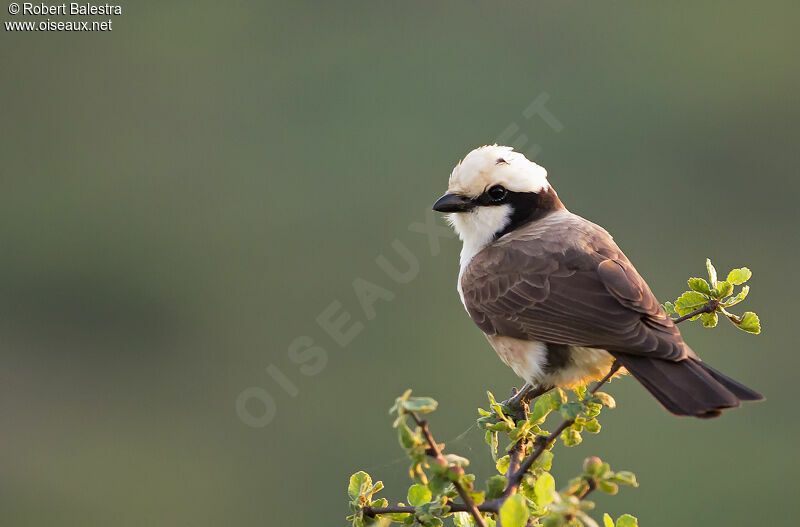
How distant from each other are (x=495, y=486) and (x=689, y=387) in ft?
3.49

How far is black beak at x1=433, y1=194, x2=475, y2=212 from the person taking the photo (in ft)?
16.2

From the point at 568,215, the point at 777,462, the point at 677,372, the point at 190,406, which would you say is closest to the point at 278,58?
the point at 190,406

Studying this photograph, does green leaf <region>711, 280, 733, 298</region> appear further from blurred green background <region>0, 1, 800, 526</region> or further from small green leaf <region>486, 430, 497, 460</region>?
blurred green background <region>0, 1, 800, 526</region>

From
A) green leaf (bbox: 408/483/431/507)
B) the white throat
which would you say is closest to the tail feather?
green leaf (bbox: 408/483/431/507)

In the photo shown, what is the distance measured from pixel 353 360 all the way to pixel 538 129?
16.6 feet

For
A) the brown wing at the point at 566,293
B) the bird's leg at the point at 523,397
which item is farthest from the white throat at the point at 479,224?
the bird's leg at the point at 523,397

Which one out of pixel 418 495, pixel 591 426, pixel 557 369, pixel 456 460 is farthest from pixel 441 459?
pixel 557 369

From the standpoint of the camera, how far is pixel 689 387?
11.8 feet

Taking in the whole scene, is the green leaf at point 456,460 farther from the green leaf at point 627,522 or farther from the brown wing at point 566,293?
the brown wing at point 566,293

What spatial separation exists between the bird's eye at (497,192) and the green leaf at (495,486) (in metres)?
2.38

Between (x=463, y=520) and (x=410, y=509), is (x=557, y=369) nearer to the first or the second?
(x=463, y=520)

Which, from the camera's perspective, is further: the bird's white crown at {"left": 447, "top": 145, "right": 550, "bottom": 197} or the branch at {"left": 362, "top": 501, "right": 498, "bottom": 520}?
the bird's white crown at {"left": 447, "top": 145, "right": 550, "bottom": 197}

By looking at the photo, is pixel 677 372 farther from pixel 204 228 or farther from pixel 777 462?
pixel 204 228

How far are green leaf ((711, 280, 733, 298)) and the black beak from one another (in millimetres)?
1712
